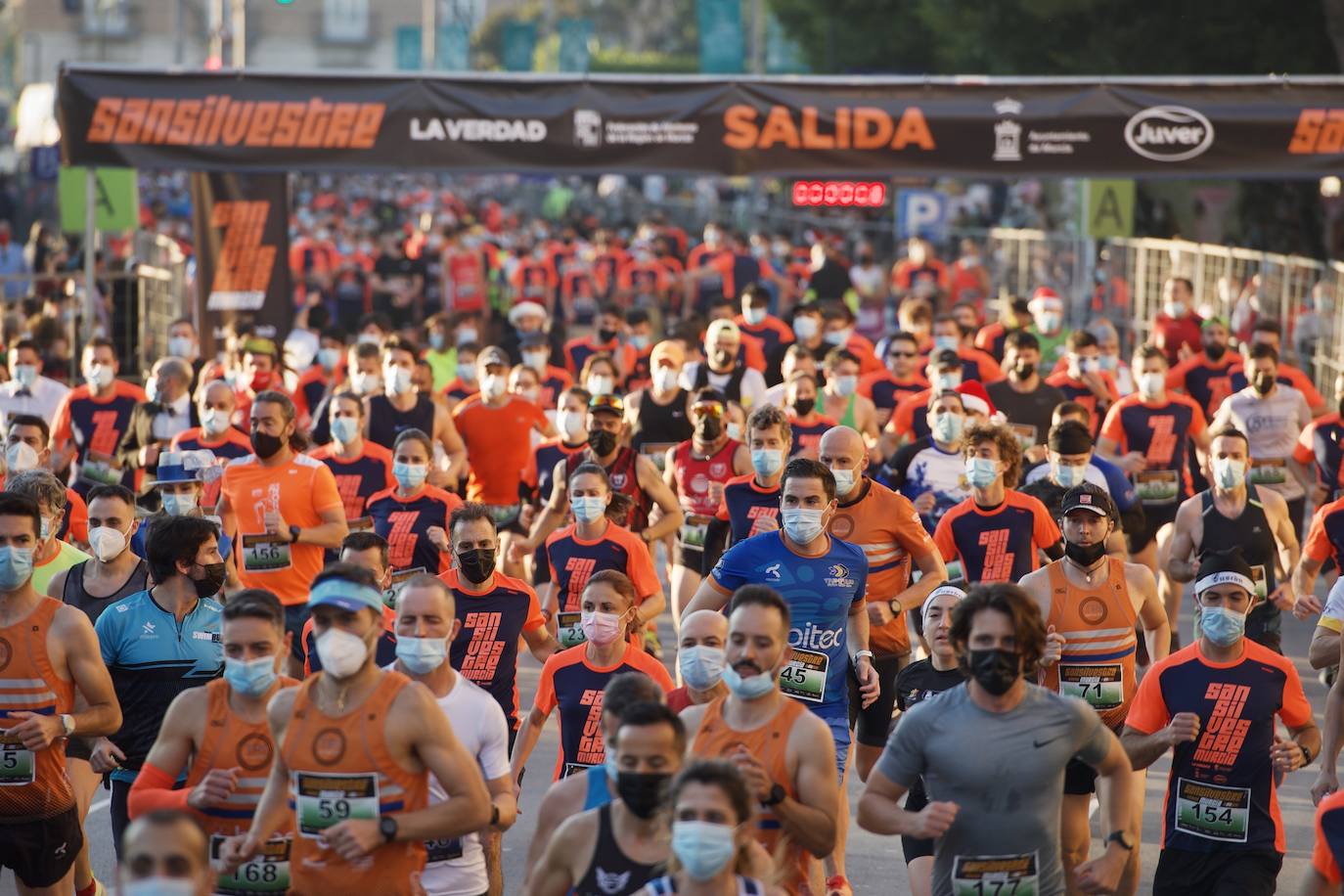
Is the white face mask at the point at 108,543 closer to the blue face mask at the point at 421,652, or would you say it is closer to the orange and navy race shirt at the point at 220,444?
the blue face mask at the point at 421,652

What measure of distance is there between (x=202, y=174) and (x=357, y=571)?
13.2m

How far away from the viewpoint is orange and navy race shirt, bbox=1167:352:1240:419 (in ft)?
55.4

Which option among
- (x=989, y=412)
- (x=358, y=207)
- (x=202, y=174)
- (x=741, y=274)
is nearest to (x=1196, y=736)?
(x=989, y=412)

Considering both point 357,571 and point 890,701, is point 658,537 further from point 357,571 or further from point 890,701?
point 357,571

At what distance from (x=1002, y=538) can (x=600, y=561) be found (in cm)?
192

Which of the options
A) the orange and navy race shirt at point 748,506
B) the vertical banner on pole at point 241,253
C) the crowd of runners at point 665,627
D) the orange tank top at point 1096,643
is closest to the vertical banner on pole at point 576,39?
the vertical banner on pole at point 241,253

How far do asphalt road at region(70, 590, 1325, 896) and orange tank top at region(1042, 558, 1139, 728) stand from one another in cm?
110

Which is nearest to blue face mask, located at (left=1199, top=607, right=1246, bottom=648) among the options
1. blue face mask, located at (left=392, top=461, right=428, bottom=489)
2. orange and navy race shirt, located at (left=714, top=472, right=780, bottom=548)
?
orange and navy race shirt, located at (left=714, top=472, right=780, bottom=548)

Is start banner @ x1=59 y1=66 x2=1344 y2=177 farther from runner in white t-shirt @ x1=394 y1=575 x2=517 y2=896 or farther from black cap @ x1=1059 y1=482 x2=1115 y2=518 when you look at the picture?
runner in white t-shirt @ x1=394 y1=575 x2=517 y2=896

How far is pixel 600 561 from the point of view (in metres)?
10.7

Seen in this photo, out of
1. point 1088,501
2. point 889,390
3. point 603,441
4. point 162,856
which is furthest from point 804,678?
point 889,390

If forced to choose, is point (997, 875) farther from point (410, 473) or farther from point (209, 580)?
point (410, 473)

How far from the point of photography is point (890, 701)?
10.4m

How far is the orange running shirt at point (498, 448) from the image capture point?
14977 mm
